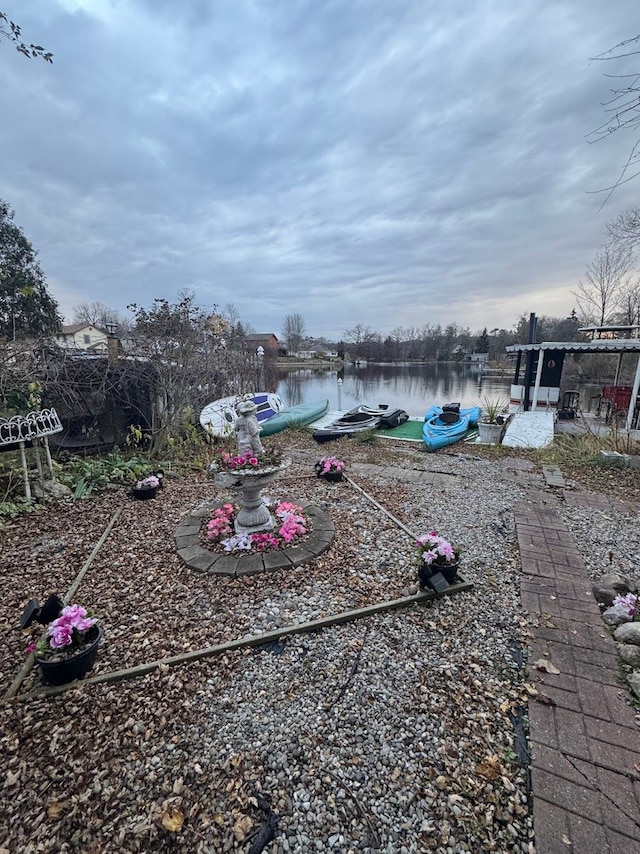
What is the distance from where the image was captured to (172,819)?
1.21 metres

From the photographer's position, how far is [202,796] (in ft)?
4.24

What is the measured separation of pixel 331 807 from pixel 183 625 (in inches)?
49.9

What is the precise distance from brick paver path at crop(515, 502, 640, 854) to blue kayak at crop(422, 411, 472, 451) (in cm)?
405

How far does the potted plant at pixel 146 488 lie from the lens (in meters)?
3.97

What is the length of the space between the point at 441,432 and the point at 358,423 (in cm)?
196

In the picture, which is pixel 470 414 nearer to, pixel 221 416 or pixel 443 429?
pixel 443 429

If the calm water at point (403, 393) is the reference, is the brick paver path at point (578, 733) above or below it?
above

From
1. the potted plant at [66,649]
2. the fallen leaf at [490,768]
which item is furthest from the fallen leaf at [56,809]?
the fallen leaf at [490,768]

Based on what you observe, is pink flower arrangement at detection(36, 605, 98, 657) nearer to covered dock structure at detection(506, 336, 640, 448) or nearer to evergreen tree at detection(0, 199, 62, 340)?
covered dock structure at detection(506, 336, 640, 448)

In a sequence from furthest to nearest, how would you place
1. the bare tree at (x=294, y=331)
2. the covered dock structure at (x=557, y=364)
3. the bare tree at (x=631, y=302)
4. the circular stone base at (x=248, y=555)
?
the bare tree at (x=294, y=331), the bare tree at (x=631, y=302), the covered dock structure at (x=557, y=364), the circular stone base at (x=248, y=555)

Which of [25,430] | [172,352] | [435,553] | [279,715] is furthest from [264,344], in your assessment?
[279,715]

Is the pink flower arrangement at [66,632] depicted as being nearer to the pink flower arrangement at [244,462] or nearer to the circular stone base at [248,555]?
the circular stone base at [248,555]

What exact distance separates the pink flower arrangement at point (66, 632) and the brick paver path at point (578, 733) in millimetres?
2080

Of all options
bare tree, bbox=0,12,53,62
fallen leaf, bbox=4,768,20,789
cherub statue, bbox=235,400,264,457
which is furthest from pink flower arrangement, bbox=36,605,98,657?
bare tree, bbox=0,12,53,62
